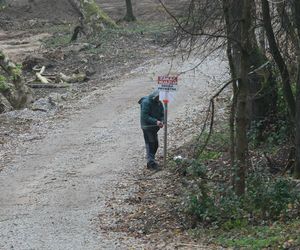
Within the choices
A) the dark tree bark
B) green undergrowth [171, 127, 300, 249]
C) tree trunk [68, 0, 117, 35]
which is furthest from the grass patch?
tree trunk [68, 0, 117, 35]

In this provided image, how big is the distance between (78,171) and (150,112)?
2241mm

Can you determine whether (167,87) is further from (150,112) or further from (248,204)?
(248,204)

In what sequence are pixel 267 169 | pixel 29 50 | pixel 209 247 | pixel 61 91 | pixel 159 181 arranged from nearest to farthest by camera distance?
pixel 209 247 < pixel 267 169 < pixel 159 181 < pixel 61 91 < pixel 29 50

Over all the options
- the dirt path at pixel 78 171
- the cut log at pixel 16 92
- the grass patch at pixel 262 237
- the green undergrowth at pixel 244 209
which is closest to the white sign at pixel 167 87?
the dirt path at pixel 78 171

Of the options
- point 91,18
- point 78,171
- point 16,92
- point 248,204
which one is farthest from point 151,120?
point 91,18

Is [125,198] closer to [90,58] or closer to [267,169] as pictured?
[267,169]

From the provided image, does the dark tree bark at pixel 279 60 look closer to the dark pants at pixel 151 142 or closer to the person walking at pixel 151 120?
the person walking at pixel 151 120

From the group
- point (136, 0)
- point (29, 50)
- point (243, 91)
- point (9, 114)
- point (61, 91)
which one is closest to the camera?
point (243, 91)

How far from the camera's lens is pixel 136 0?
58750mm

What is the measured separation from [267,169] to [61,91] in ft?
53.2

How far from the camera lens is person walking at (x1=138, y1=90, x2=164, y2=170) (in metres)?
14.8

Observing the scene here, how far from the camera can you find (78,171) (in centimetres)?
1558

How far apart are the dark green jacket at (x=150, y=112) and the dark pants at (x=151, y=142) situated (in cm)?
12

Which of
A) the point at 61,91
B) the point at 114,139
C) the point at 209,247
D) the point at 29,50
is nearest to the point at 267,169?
the point at 209,247
